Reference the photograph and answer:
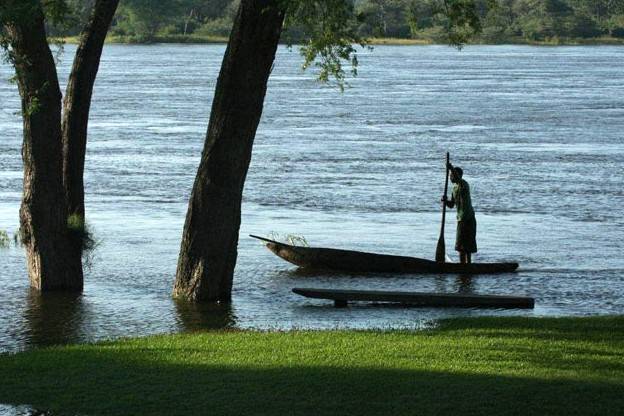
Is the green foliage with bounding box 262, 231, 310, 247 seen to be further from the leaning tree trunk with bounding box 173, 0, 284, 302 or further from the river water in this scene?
the leaning tree trunk with bounding box 173, 0, 284, 302

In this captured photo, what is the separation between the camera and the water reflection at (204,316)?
52.5ft

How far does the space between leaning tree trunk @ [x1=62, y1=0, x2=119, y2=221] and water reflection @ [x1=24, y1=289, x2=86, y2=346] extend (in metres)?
1.36

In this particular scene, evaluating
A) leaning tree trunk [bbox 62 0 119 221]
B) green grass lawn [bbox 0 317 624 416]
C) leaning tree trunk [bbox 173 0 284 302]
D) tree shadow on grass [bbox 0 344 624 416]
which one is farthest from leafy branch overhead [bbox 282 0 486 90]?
tree shadow on grass [bbox 0 344 624 416]

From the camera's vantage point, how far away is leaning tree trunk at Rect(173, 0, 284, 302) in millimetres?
15891

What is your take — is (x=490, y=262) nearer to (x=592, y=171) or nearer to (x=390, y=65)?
(x=592, y=171)

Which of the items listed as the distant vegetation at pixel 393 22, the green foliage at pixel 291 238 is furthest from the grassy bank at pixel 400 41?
the green foliage at pixel 291 238

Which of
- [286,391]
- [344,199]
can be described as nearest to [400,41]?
[344,199]

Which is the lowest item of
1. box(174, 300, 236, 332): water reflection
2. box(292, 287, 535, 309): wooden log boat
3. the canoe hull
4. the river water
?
the river water

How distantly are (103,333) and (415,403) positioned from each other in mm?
6812

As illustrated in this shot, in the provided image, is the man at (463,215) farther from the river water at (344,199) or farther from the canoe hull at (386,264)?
the river water at (344,199)

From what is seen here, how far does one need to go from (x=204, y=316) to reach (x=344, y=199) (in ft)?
46.7

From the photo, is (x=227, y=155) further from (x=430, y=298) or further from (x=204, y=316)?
(x=430, y=298)

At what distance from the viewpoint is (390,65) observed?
378 feet

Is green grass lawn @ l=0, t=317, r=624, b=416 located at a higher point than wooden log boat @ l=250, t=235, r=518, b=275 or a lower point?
higher
